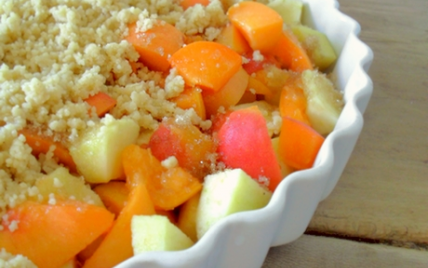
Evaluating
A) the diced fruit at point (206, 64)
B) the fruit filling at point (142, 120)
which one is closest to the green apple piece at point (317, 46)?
the fruit filling at point (142, 120)

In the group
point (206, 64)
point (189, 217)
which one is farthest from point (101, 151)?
point (206, 64)

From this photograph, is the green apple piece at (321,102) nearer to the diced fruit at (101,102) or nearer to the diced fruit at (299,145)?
the diced fruit at (299,145)

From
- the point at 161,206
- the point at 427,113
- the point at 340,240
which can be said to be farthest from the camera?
the point at 427,113

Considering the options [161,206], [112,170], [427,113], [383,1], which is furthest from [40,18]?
[383,1]

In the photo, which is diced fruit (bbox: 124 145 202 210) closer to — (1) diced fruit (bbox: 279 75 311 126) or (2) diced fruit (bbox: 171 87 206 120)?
(2) diced fruit (bbox: 171 87 206 120)

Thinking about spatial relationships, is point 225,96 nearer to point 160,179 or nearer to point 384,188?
point 160,179

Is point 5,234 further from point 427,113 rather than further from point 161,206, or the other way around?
point 427,113
